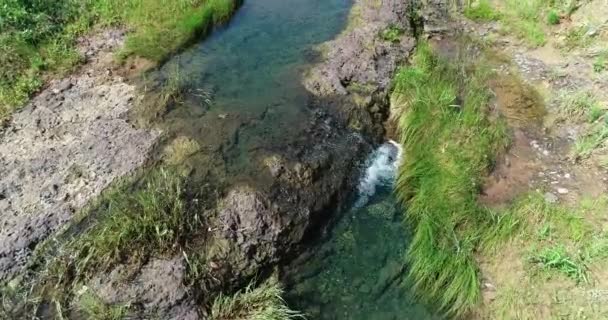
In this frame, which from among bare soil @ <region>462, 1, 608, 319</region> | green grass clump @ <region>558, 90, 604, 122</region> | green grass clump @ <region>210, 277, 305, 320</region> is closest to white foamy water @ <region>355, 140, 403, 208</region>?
bare soil @ <region>462, 1, 608, 319</region>

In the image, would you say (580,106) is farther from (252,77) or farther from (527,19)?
(252,77)

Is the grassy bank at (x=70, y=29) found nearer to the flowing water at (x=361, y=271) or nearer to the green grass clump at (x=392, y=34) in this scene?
the green grass clump at (x=392, y=34)

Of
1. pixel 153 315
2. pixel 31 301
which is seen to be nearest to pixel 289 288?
pixel 153 315

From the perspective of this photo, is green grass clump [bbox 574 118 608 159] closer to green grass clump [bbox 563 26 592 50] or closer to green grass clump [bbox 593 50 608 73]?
green grass clump [bbox 593 50 608 73]

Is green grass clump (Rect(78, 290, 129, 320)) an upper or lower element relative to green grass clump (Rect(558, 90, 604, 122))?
lower

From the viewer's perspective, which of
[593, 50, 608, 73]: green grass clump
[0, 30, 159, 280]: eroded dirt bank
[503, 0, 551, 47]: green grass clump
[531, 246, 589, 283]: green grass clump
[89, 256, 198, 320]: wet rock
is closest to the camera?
[89, 256, 198, 320]: wet rock

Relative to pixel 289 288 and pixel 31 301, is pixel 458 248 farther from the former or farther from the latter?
pixel 31 301
